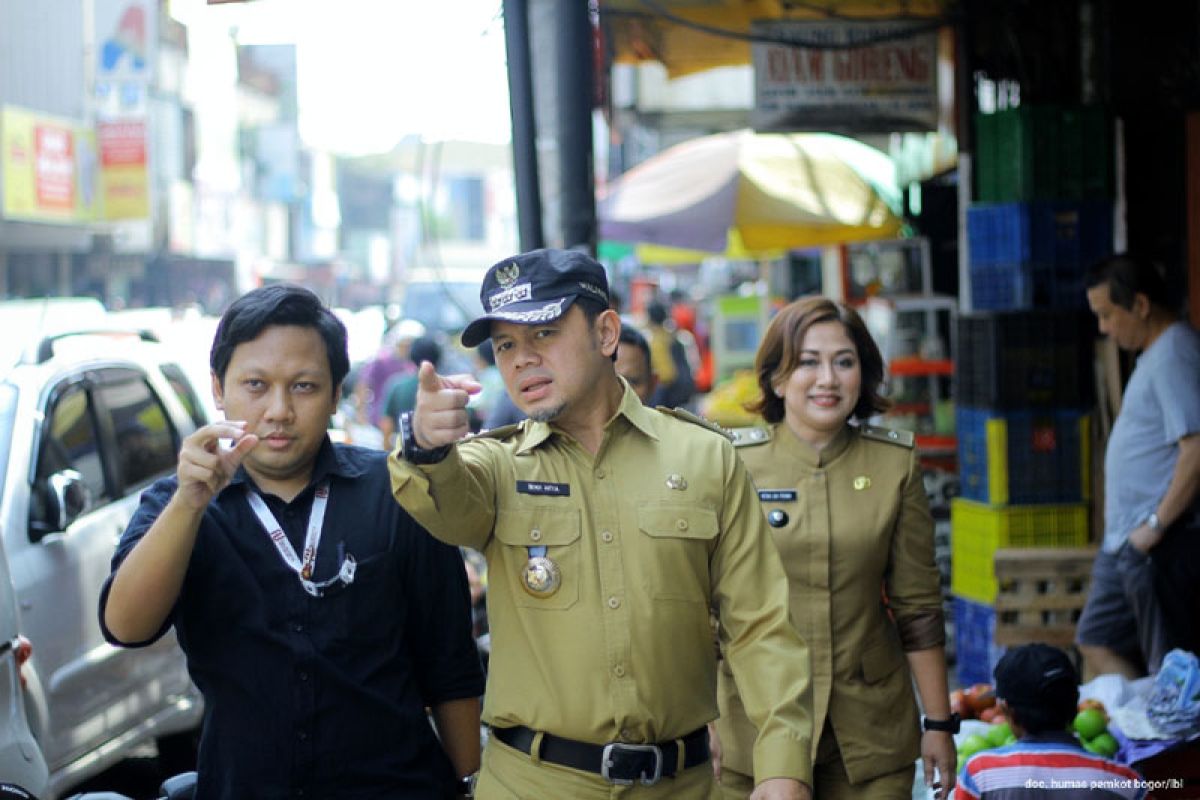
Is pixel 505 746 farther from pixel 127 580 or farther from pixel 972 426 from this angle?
pixel 972 426

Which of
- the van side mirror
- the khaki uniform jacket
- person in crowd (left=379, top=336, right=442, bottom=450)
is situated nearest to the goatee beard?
the khaki uniform jacket

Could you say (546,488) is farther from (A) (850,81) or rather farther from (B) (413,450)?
(A) (850,81)

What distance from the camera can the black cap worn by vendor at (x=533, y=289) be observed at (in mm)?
3100

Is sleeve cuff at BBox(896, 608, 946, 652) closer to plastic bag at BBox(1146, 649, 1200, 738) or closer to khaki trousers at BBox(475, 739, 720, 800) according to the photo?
khaki trousers at BBox(475, 739, 720, 800)

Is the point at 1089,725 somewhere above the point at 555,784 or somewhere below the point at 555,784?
below

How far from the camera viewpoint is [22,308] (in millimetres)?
7793

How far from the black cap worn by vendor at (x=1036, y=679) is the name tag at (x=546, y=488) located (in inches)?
89.1

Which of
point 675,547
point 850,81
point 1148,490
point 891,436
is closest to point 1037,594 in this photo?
point 1148,490

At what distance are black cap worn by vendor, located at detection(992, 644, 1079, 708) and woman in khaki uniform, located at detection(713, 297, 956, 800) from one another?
20.8 inches

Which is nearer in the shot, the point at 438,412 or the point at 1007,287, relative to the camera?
the point at 438,412

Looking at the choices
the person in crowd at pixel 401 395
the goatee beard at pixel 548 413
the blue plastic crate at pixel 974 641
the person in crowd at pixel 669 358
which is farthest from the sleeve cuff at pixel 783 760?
the person in crowd at pixel 669 358

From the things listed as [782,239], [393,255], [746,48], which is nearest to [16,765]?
[746,48]

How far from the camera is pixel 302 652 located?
3.10 m

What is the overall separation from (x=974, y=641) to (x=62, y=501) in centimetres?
522
